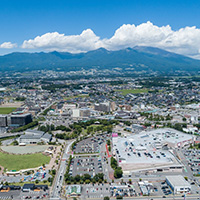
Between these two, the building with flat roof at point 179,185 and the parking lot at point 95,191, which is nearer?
the parking lot at point 95,191

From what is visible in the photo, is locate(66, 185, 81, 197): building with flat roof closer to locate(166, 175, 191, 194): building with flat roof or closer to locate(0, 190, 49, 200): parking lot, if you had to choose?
locate(0, 190, 49, 200): parking lot

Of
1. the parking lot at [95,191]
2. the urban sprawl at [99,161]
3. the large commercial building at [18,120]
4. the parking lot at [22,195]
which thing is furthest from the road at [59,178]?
the large commercial building at [18,120]

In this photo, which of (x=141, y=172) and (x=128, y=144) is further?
(x=128, y=144)

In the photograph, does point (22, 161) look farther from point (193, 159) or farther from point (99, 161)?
point (193, 159)

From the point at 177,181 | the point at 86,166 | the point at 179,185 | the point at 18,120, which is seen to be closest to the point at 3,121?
the point at 18,120

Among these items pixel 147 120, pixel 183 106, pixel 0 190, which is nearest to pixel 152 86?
pixel 183 106

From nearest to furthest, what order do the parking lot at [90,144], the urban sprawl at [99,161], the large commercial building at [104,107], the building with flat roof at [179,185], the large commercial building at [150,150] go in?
the building with flat roof at [179,185] < the urban sprawl at [99,161] < the large commercial building at [150,150] < the parking lot at [90,144] < the large commercial building at [104,107]

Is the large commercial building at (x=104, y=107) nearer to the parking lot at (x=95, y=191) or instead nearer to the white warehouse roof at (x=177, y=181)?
the white warehouse roof at (x=177, y=181)

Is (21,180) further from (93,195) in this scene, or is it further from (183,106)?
(183,106)
